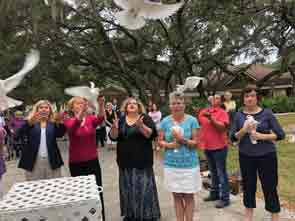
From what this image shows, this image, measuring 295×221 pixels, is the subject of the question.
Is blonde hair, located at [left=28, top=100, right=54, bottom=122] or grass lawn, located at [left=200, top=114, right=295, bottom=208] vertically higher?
blonde hair, located at [left=28, top=100, right=54, bottom=122]

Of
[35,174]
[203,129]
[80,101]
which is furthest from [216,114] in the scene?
[35,174]

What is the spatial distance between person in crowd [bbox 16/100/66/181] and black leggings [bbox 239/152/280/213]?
1.89 meters

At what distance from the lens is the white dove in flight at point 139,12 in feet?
3.91

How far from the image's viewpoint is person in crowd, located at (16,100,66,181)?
128 inches

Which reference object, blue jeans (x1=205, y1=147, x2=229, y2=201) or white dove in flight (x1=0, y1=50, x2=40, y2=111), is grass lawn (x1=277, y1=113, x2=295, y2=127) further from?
white dove in flight (x1=0, y1=50, x2=40, y2=111)

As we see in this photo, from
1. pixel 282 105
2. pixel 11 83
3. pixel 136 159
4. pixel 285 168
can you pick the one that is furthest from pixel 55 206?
pixel 282 105

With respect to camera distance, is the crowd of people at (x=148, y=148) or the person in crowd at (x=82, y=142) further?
the person in crowd at (x=82, y=142)

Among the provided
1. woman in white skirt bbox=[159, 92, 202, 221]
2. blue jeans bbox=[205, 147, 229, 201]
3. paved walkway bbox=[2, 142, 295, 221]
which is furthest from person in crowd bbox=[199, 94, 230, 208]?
woman in white skirt bbox=[159, 92, 202, 221]

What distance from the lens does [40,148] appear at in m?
3.27

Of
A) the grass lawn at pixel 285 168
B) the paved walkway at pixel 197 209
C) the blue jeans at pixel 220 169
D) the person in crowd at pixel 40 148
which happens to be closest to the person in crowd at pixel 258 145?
the paved walkway at pixel 197 209

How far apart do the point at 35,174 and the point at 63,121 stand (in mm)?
611

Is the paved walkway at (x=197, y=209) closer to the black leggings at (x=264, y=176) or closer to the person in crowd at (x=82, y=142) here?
the black leggings at (x=264, y=176)

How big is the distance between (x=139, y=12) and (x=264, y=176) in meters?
2.46

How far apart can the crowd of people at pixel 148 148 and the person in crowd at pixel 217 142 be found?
2.58 feet
